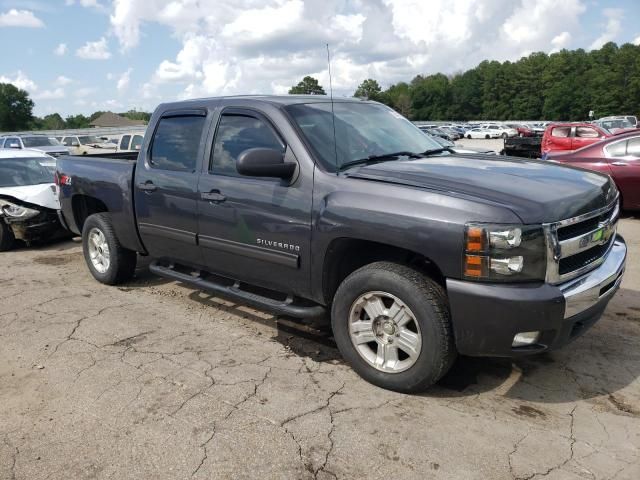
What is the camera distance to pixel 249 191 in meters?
4.06

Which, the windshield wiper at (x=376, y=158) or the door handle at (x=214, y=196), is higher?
the windshield wiper at (x=376, y=158)

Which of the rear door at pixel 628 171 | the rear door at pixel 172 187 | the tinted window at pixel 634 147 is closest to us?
the rear door at pixel 172 187

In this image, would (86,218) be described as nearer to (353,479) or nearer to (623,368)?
(353,479)

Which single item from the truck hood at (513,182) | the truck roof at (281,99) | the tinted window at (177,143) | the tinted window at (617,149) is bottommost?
the tinted window at (617,149)

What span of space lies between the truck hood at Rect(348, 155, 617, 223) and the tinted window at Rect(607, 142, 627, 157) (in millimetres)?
6265

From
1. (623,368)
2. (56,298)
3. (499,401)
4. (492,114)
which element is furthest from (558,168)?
(492,114)

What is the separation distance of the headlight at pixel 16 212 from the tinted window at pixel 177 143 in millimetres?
3947

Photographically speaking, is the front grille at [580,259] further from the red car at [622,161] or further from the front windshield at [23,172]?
the front windshield at [23,172]

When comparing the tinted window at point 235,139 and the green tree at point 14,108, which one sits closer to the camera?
the tinted window at point 235,139

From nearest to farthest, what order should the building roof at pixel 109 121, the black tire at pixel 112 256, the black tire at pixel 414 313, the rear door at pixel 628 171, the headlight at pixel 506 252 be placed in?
1. the headlight at pixel 506 252
2. the black tire at pixel 414 313
3. the black tire at pixel 112 256
4. the rear door at pixel 628 171
5. the building roof at pixel 109 121

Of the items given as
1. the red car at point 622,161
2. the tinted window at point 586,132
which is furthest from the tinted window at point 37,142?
the red car at point 622,161

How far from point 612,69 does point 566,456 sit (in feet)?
348

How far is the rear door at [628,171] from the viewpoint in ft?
29.7

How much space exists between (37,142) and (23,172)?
15540 millimetres
